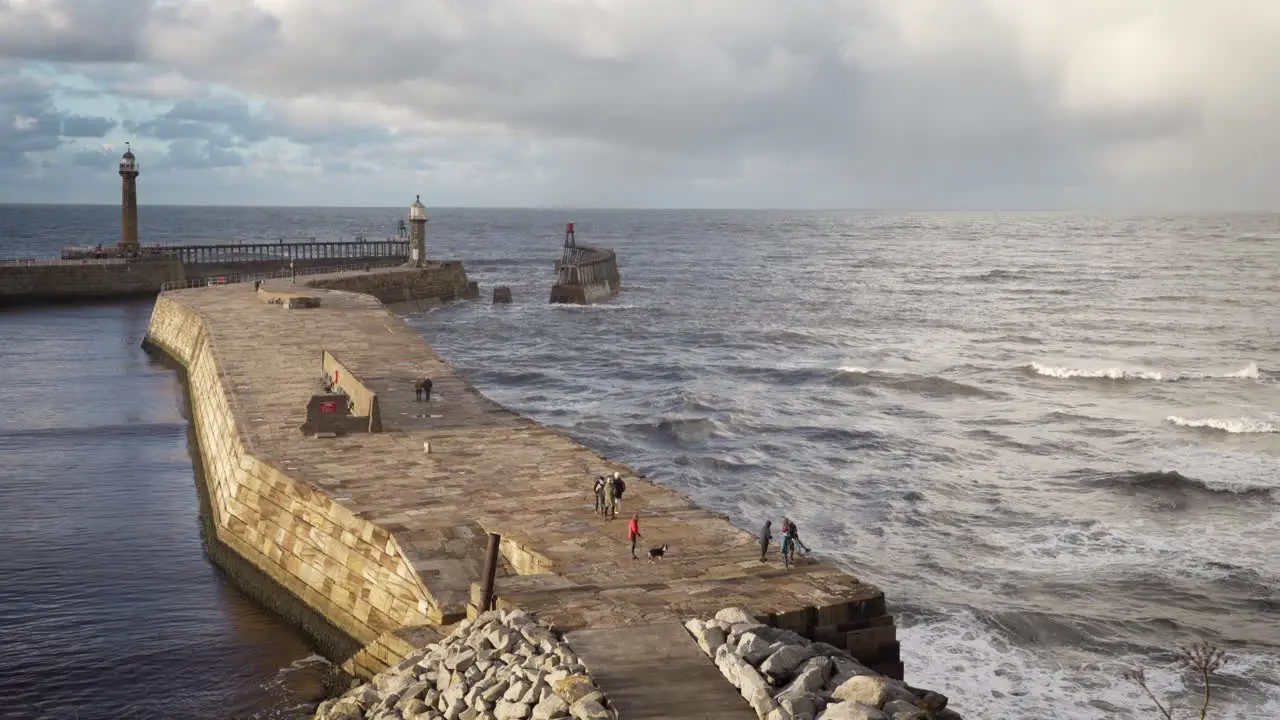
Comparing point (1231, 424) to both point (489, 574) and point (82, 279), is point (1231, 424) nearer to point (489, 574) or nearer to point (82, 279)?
point (489, 574)

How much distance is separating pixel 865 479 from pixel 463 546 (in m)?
15.0

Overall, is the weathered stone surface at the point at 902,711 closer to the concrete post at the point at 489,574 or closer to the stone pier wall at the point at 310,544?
the concrete post at the point at 489,574

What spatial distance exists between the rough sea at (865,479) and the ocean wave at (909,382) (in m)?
0.20

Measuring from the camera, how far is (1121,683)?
18453 millimetres

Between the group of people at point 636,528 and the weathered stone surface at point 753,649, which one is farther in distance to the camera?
the group of people at point 636,528

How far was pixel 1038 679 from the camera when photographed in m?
18.6

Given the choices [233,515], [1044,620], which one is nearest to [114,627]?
[233,515]

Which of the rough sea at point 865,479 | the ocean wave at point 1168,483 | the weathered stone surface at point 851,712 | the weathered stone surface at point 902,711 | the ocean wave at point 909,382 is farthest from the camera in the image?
the ocean wave at point 909,382

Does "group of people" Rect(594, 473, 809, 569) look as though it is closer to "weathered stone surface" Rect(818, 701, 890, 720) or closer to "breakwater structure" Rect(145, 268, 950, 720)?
"breakwater structure" Rect(145, 268, 950, 720)

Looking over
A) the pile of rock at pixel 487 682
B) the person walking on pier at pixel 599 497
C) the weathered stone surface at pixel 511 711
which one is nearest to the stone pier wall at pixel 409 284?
the person walking on pier at pixel 599 497

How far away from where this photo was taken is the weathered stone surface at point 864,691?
11.8m

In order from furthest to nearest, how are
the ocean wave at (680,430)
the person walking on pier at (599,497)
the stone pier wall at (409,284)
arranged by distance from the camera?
the stone pier wall at (409,284)
the ocean wave at (680,430)
the person walking on pier at (599,497)

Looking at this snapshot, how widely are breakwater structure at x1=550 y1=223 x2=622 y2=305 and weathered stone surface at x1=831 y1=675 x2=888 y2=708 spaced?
6684 cm

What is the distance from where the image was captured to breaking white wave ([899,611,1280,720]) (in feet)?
57.4
